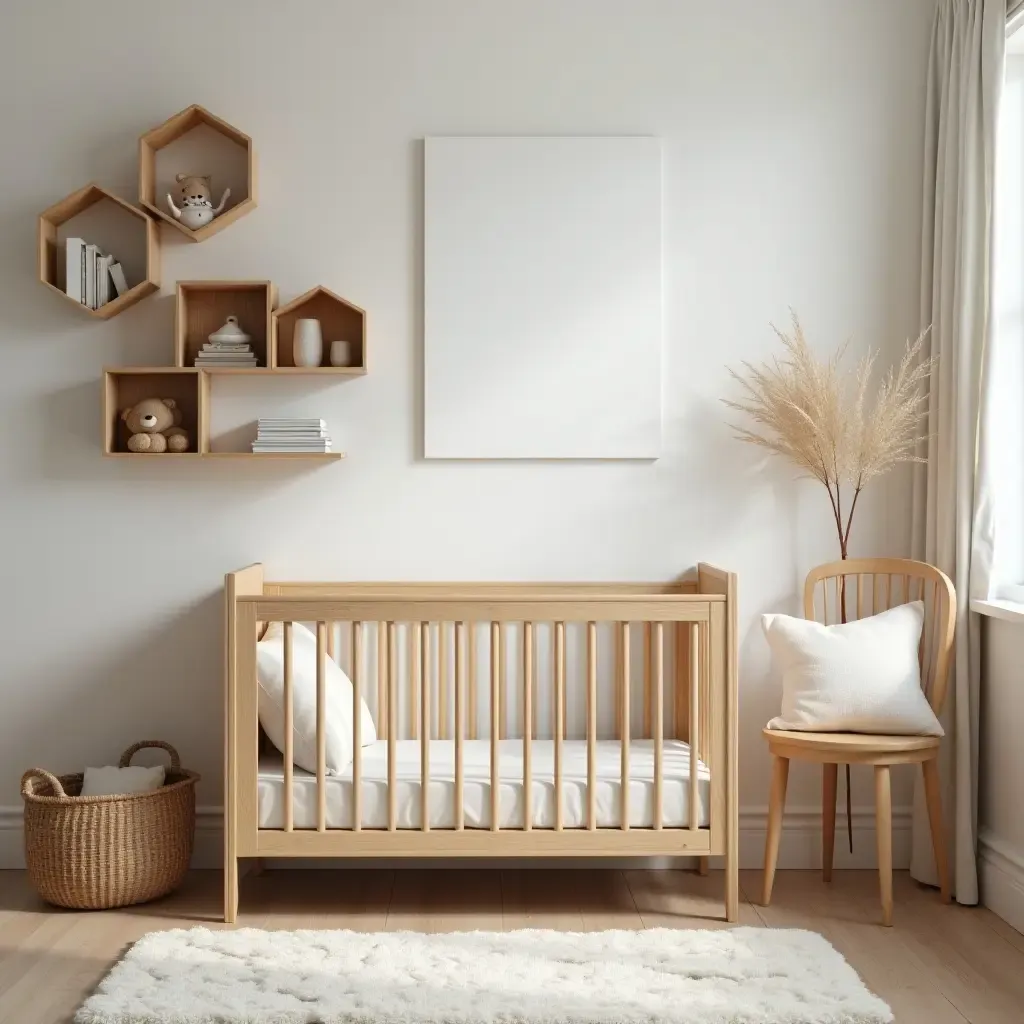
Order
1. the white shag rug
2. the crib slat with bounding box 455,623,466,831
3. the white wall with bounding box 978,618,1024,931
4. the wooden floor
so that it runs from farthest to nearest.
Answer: the white wall with bounding box 978,618,1024,931 → the crib slat with bounding box 455,623,466,831 → the wooden floor → the white shag rug

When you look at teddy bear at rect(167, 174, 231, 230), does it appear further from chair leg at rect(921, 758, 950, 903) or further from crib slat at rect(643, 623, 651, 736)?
chair leg at rect(921, 758, 950, 903)

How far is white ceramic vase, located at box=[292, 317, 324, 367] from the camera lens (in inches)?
119

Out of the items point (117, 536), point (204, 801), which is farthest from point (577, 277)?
point (204, 801)

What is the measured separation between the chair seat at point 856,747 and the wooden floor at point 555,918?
387mm

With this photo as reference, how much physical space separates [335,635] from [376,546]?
0.88ft

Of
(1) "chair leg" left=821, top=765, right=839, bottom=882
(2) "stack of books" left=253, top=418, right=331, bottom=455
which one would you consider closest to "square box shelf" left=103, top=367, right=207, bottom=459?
(2) "stack of books" left=253, top=418, right=331, bottom=455

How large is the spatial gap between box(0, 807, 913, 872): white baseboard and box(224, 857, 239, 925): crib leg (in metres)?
0.44

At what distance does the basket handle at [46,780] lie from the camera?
2775 mm

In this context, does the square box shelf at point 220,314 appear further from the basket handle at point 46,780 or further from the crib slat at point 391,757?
the basket handle at point 46,780

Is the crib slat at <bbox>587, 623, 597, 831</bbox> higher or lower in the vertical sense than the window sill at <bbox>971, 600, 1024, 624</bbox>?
lower

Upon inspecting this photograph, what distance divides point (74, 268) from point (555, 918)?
2.07 metres

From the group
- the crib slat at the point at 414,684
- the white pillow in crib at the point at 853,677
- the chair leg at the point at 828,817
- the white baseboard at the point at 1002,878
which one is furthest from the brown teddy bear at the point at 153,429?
the white baseboard at the point at 1002,878

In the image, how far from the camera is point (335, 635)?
312cm

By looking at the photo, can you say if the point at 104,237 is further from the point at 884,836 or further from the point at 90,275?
the point at 884,836
